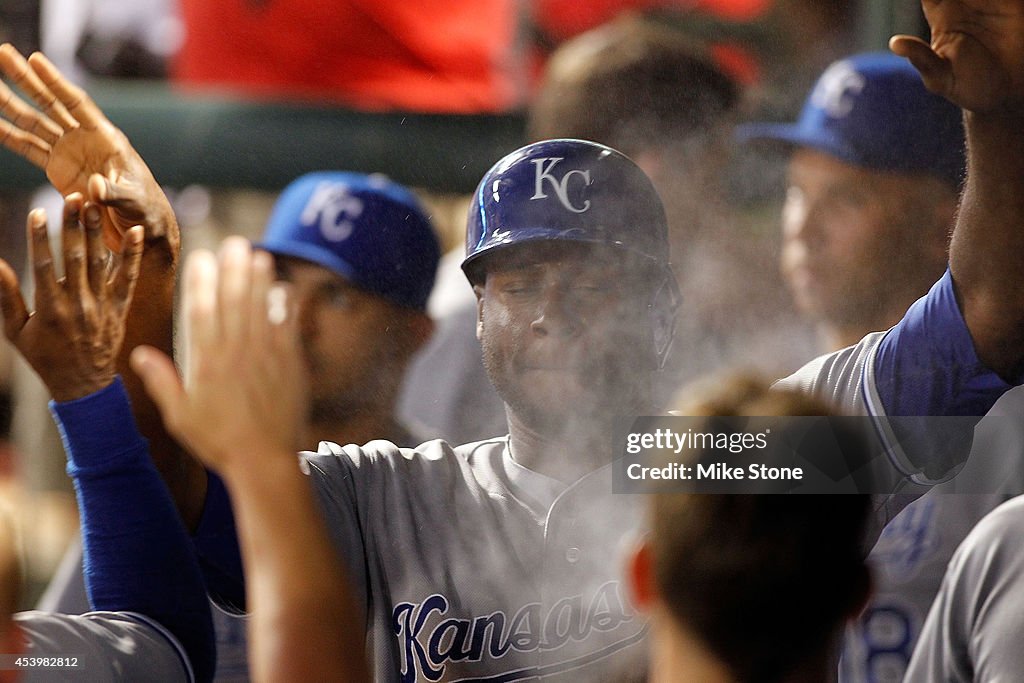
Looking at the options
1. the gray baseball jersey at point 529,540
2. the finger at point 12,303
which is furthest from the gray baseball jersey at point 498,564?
the finger at point 12,303

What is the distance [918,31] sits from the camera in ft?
5.21

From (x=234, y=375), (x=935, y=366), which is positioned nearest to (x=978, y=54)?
(x=935, y=366)

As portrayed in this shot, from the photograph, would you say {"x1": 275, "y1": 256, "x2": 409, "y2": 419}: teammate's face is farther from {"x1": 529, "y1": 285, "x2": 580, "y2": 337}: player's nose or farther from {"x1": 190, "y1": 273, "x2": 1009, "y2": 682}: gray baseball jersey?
{"x1": 529, "y1": 285, "x2": 580, "y2": 337}: player's nose

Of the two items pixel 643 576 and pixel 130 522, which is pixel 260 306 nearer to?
pixel 130 522

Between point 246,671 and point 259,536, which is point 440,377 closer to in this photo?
point 259,536

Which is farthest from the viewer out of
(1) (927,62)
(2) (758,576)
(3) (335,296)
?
(3) (335,296)

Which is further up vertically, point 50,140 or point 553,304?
point 50,140

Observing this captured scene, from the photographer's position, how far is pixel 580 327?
1.59 m

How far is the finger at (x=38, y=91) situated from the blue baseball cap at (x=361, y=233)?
0.31 meters

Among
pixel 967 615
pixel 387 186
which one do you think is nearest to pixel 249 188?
pixel 387 186

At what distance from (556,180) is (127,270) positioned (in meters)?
0.57

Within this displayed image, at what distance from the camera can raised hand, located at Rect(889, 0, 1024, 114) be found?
155 cm

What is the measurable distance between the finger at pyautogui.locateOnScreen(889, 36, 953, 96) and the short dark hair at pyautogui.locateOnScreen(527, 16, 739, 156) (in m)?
0.21

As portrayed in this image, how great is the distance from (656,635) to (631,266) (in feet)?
1.50
